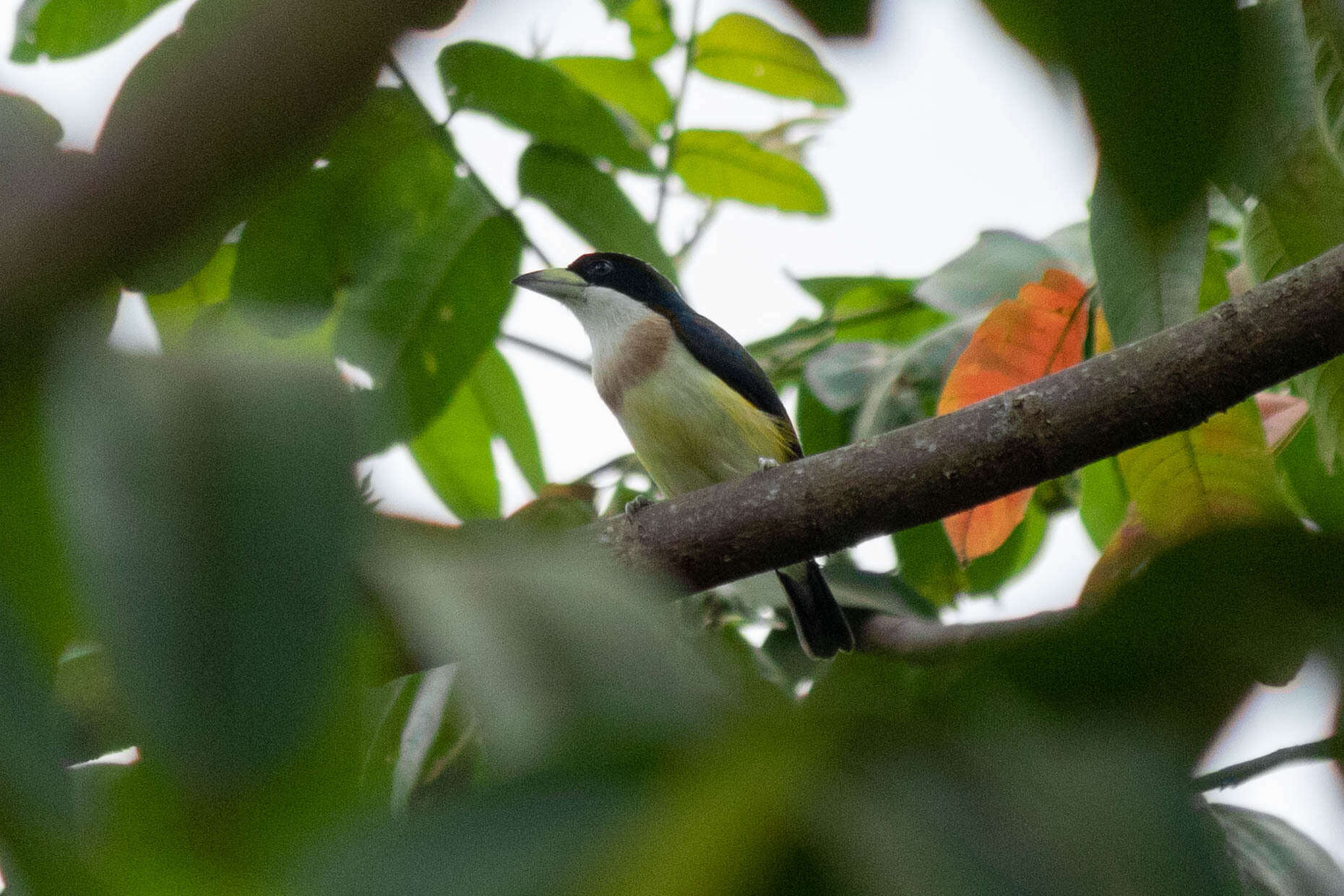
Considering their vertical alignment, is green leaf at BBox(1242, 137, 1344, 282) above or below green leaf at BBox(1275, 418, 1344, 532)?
above

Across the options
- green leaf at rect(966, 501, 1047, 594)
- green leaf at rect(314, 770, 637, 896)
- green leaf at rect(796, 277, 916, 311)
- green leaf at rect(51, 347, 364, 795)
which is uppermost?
green leaf at rect(51, 347, 364, 795)

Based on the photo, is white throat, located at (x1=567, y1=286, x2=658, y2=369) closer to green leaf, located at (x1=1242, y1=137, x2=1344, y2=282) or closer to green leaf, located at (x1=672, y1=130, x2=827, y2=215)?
green leaf, located at (x1=672, y1=130, x2=827, y2=215)

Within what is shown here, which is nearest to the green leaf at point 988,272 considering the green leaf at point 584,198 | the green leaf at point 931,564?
the green leaf at point 931,564

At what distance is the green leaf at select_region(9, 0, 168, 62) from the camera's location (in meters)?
1.29

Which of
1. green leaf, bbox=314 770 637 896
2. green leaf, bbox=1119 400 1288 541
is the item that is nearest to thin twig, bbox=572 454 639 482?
green leaf, bbox=1119 400 1288 541

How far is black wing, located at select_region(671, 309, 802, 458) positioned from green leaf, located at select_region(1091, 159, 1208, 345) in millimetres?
3597

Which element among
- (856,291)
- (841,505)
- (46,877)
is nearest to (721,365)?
(856,291)

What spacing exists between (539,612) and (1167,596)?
232mm

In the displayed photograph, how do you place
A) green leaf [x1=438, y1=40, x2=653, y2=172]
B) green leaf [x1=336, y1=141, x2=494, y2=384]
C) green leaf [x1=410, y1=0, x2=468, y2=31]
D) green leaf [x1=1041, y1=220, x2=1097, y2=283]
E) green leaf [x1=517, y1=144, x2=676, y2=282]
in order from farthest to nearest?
green leaf [x1=1041, y1=220, x2=1097, y2=283] < green leaf [x1=517, y1=144, x2=676, y2=282] < green leaf [x1=438, y1=40, x2=653, y2=172] < green leaf [x1=336, y1=141, x2=494, y2=384] < green leaf [x1=410, y1=0, x2=468, y2=31]

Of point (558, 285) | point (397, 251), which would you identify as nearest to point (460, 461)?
point (397, 251)

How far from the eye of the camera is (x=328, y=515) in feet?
1.58

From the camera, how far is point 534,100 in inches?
88.7

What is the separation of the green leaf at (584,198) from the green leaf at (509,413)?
1.49ft

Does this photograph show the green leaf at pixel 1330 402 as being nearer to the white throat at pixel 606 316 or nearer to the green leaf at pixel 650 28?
the green leaf at pixel 650 28
